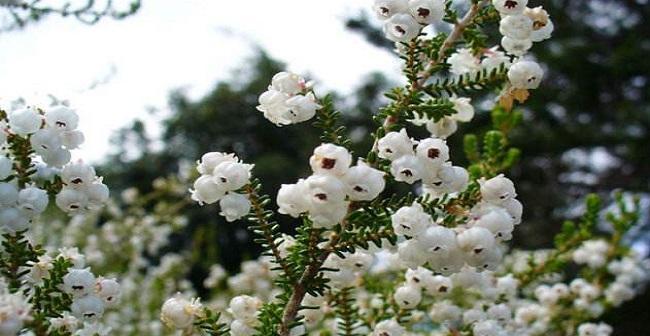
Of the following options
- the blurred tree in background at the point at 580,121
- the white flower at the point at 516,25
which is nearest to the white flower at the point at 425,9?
the white flower at the point at 516,25

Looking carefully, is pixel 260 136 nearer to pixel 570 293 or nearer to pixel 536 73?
pixel 570 293

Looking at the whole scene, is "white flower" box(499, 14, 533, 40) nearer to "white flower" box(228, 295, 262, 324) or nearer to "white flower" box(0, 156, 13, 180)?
"white flower" box(228, 295, 262, 324)

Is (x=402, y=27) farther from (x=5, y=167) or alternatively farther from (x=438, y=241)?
(x=5, y=167)

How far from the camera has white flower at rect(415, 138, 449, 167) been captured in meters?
0.98

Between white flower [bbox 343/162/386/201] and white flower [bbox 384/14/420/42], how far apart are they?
0.83ft

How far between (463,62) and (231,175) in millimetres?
466

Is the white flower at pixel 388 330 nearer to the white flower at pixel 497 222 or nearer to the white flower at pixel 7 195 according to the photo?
the white flower at pixel 497 222

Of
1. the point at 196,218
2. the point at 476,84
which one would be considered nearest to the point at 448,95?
the point at 476,84

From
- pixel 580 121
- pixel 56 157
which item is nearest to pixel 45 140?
pixel 56 157

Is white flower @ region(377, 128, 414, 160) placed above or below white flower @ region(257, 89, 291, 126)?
above

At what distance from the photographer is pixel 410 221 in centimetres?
95

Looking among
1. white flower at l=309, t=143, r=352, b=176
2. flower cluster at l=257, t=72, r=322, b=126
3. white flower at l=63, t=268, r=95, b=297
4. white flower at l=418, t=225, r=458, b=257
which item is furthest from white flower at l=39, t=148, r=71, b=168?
white flower at l=418, t=225, r=458, b=257

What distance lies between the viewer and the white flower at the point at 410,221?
0.95m

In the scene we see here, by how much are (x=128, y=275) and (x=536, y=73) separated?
4.06m
